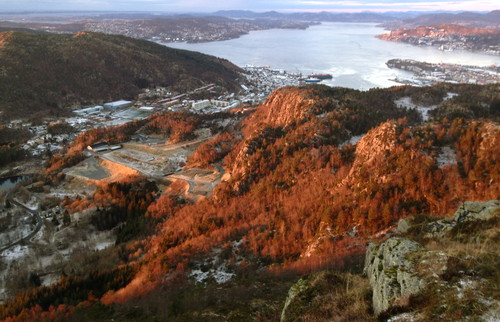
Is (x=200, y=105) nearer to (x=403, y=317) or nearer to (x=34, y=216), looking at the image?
(x=34, y=216)

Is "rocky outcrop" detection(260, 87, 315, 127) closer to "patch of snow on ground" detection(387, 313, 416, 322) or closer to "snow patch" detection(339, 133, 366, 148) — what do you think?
"snow patch" detection(339, 133, 366, 148)

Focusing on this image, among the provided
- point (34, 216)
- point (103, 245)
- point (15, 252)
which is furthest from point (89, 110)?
point (103, 245)

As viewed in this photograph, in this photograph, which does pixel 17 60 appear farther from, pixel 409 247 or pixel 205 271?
pixel 409 247

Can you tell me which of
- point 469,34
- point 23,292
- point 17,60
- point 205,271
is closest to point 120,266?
point 23,292

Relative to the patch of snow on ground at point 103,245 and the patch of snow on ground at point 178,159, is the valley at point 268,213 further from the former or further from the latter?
the patch of snow on ground at point 178,159

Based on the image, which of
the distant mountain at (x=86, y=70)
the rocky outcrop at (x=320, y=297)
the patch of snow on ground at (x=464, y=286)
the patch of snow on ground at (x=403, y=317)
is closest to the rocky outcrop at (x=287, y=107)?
the rocky outcrop at (x=320, y=297)

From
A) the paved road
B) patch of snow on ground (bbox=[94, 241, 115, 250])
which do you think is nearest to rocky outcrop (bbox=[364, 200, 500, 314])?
patch of snow on ground (bbox=[94, 241, 115, 250])
